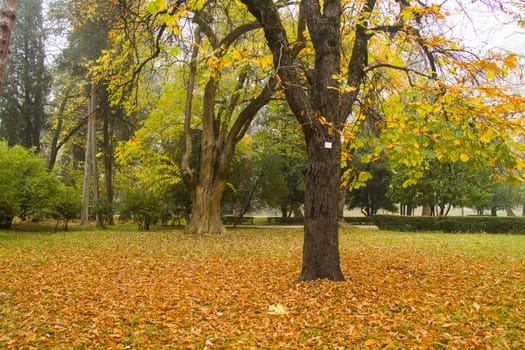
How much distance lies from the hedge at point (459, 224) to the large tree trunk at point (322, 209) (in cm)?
1586

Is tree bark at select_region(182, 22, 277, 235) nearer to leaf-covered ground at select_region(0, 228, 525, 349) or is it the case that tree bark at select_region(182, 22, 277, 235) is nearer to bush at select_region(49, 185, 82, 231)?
bush at select_region(49, 185, 82, 231)

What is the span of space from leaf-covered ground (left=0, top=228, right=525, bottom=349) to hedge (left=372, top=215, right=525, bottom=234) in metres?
11.4

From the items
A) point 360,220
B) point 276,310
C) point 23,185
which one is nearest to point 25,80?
point 23,185

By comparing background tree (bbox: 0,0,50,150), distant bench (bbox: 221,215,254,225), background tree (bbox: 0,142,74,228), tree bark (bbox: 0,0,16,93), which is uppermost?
background tree (bbox: 0,0,50,150)

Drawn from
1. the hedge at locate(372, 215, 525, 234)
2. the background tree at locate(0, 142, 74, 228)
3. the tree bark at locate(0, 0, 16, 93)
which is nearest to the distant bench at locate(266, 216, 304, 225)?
the hedge at locate(372, 215, 525, 234)

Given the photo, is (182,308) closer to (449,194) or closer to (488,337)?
(488,337)

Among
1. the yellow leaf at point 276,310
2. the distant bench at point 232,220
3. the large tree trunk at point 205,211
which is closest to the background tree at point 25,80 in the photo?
the distant bench at point 232,220

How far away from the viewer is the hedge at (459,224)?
1767cm

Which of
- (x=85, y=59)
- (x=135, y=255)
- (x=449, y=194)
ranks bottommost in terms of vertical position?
(x=135, y=255)

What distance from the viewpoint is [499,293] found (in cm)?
515

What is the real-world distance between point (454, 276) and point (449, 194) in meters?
17.1

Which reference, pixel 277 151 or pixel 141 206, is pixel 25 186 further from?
pixel 277 151

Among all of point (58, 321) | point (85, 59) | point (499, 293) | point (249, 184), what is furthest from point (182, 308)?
point (249, 184)

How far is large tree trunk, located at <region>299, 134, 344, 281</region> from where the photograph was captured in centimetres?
551
